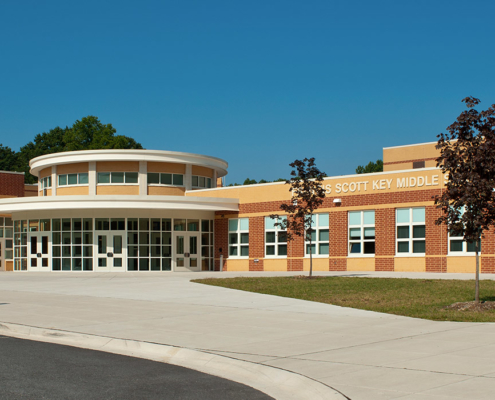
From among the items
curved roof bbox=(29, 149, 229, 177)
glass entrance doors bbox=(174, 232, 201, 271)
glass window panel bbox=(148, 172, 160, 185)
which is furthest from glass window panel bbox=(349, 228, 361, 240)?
glass window panel bbox=(148, 172, 160, 185)

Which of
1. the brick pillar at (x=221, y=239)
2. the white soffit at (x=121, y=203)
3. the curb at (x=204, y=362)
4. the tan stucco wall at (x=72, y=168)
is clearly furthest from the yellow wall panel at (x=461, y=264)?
the tan stucco wall at (x=72, y=168)

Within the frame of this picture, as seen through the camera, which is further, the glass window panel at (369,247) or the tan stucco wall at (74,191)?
the tan stucco wall at (74,191)

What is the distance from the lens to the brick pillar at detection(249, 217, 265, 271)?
115 ft

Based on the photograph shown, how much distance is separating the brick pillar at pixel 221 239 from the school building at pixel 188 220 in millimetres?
60

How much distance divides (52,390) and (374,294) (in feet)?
41.6

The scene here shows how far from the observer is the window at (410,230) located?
29391 millimetres

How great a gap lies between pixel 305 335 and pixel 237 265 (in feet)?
82.1

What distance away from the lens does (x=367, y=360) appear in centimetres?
877

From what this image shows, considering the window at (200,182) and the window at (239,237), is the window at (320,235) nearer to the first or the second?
the window at (239,237)

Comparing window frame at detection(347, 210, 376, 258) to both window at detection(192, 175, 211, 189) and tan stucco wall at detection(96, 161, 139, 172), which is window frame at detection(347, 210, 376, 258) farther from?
tan stucco wall at detection(96, 161, 139, 172)

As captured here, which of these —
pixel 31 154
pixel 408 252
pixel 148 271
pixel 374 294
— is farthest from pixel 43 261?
pixel 31 154

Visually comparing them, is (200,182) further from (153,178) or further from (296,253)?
(296,253)

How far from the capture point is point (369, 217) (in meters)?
31.1

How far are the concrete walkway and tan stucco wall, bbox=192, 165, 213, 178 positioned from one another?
20.6 meters
